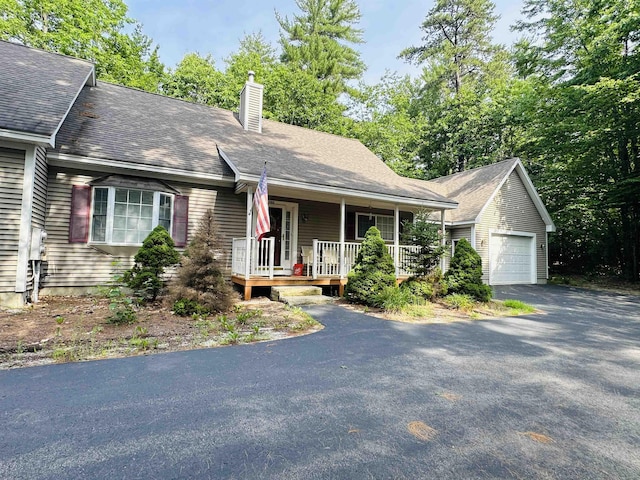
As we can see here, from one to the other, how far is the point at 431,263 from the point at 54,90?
911 cm

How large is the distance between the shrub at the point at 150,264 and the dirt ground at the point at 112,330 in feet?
1.17

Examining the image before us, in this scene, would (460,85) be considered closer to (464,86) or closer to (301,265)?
(464,86)

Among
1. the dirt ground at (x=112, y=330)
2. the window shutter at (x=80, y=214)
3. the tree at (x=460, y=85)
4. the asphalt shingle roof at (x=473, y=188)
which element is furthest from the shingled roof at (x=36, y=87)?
the tree at (x=460, y=85)

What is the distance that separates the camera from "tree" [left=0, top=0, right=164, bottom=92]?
15867mm

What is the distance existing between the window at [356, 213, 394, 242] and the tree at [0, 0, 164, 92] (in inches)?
593

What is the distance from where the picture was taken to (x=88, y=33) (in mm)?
17172

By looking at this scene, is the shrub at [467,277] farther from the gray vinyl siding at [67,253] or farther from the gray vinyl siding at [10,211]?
the gray vinyl siding at [10,211]

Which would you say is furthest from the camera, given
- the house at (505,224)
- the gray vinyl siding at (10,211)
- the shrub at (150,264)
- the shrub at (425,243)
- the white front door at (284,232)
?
the house at (505,224)

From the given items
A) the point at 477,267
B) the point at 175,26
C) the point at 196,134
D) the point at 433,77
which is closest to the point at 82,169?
the point at 196,134

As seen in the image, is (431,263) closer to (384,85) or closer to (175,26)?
(384,85)

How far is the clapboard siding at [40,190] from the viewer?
6365 mm

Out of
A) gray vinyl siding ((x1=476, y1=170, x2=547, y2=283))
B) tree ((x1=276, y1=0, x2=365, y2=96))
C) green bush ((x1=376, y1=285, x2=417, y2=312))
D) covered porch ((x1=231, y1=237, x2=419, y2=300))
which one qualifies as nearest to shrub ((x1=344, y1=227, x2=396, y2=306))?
green bush ((x1=376, y1=285, x2=417, y2=312))

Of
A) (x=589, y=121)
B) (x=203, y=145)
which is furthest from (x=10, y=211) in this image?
(x=589, y=121)

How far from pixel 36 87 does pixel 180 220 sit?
12.6 feet
